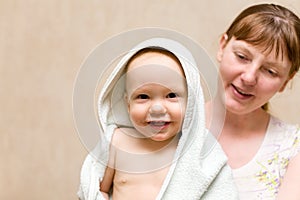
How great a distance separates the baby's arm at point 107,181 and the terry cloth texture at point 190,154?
2 cm

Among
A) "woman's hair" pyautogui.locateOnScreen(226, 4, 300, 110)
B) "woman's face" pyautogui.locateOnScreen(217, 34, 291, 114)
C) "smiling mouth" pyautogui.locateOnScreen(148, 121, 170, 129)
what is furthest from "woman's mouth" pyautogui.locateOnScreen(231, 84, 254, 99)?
"smiling mouth" pyautogui.locateOnScreen(148, 121, 170, 129)

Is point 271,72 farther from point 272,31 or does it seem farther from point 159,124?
point 159,124

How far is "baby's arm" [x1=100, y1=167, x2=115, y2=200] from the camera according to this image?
116cm

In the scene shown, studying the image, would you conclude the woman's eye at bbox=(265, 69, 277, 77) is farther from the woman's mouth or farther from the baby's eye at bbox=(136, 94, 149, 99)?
the baby's eye at bbox=(136, 94, 149, 99)

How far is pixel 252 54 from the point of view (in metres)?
1.19

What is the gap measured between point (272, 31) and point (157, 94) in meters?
0.31

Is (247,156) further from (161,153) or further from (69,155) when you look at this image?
(69,155)

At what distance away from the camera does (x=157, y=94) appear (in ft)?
3.47

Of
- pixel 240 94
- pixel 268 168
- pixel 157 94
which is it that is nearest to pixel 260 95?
pixel 240 94

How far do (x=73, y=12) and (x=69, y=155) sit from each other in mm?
448

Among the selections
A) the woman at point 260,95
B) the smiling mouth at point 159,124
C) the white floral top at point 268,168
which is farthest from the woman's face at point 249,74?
the smiling mouth at point 159,124

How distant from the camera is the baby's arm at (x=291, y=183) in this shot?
46.4 inches

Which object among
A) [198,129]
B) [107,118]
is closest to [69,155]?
[107,118]

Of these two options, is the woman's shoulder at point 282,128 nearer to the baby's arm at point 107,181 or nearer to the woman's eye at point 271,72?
the woman's eye at point 271,72
